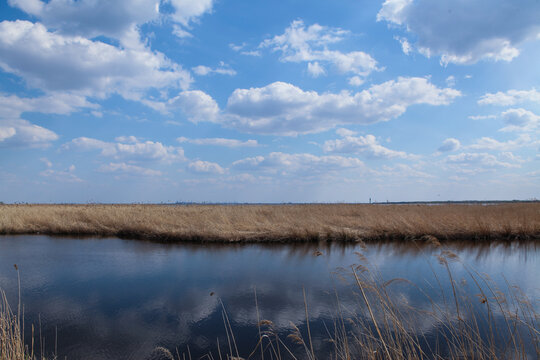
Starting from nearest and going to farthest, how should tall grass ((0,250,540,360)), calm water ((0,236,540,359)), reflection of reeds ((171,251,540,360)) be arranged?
tall grass ((0,250,540,360))
reflection of reeds ((171,251,540,360))
calm water ((0,236,540,359))

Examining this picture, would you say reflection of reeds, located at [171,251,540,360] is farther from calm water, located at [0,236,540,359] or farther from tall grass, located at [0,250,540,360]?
calm water, located at [0,236,540,359]

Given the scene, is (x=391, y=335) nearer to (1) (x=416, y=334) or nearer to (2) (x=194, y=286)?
(1) (x=416, y=334)

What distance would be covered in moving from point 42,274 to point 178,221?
9680 millimetres

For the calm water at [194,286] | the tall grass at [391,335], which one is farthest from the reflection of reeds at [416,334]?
the calm water at [194,286]

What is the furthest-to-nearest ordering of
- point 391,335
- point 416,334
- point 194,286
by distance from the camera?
point 194,286, point 416,334, point 391,335

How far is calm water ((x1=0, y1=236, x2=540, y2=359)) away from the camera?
18.9 feet

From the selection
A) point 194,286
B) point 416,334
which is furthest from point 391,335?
point 194,286

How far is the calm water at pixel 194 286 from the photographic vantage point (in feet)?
18.9

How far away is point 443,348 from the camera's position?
516 centimetres

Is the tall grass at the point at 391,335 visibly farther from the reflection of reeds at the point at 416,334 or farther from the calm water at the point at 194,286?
the calm water at the point at 194,286

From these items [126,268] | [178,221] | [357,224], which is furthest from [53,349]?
[357,224]

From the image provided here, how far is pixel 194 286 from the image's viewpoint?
883 cm

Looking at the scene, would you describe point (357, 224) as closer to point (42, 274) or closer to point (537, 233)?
point (537, 233)

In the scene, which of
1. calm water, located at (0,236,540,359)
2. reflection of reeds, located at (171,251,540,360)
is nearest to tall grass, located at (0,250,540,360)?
reflection of reeds, located at (171,251,540,360)
